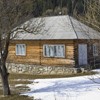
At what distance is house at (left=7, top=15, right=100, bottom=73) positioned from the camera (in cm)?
2762

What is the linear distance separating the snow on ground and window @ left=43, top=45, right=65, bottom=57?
675 centimetres

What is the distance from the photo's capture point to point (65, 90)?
1798cm

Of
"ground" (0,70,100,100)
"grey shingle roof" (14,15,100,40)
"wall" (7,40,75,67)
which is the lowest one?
"ground" (0,70,100,100)

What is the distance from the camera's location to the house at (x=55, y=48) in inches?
1088

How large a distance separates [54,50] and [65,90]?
36.2ft

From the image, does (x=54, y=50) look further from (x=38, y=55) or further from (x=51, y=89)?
(x=51, y=89)

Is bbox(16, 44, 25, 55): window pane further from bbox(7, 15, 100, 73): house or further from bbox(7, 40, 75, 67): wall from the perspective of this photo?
bbox(7, 40, 75, 67): wall

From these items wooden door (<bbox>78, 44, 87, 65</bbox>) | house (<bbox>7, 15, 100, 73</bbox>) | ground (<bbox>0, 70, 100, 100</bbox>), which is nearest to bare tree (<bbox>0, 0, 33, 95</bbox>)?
ground (<bbox>0, 70, 100, 100</bbox>)

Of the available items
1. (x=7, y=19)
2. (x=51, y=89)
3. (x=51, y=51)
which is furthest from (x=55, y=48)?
(x=7, y=19)

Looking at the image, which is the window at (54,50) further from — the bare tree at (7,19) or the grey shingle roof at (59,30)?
the bare tree at (7,19)

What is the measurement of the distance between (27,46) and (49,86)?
38.2 feet

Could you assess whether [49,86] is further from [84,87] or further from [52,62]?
[52,62]

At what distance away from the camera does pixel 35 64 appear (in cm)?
2980

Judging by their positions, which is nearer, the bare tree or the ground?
the bare tree
